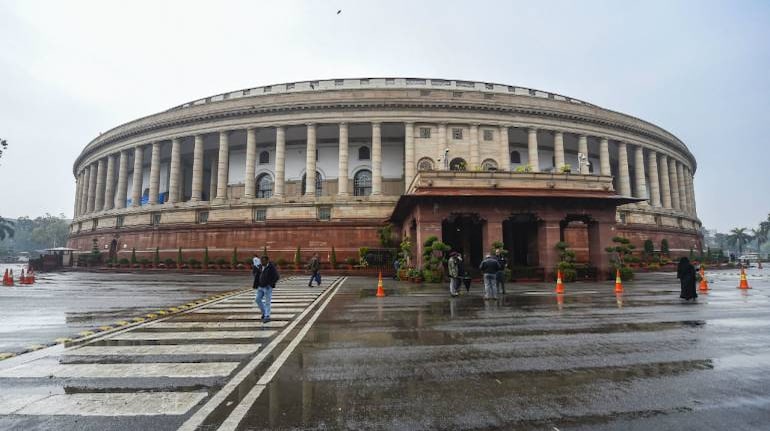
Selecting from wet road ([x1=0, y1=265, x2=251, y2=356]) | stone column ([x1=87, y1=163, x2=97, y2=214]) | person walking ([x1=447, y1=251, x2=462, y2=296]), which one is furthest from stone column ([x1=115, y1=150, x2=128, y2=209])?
person walking ([x1=447, y1=251, x2=462, y2=296])

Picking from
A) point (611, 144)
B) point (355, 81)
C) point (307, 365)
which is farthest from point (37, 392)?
point (611, 144)

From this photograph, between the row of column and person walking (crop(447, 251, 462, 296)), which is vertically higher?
the row of column

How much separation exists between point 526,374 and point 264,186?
4286cm

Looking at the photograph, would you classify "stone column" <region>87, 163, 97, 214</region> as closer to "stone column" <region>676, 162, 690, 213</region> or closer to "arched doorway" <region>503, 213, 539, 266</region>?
"arched doorway" <region>503, 213, 539, 266</region>

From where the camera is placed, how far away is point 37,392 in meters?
4.71

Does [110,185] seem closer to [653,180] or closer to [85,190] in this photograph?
[85,190]

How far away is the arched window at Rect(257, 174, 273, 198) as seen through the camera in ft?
145

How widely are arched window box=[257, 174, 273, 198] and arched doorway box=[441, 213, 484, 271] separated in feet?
75.9

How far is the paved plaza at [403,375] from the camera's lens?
12.6 ft

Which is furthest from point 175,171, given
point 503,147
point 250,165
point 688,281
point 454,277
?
point 688,281

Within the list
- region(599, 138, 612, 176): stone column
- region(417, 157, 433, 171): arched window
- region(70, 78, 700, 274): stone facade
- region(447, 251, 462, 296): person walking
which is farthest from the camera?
region(599, 138, 612, 176): stone column

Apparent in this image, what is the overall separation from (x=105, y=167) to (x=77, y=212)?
1230cm

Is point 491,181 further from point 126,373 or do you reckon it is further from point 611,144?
point 611,144

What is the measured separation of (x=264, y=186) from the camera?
4484cm
